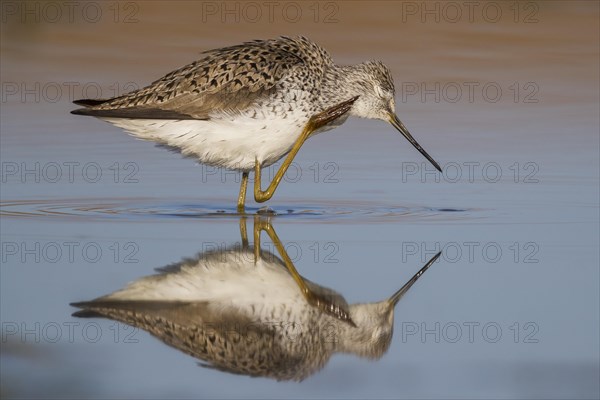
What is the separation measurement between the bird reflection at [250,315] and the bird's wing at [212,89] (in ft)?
6.42

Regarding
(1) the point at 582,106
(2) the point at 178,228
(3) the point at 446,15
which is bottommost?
(2) the point at 178,228

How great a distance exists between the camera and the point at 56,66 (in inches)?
549

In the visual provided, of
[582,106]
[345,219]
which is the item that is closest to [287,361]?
[345,219]

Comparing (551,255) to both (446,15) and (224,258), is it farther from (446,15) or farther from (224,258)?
(446,15)

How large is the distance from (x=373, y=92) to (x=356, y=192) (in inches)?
30.9

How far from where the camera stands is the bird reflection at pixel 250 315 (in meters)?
5.70

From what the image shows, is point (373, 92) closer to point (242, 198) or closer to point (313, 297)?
point (242, 198)

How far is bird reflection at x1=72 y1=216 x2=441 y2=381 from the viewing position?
18.7 ft

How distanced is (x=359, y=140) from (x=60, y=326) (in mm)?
5694

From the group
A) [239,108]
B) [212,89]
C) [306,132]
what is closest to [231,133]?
[239,108]

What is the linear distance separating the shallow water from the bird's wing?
27.2 inches

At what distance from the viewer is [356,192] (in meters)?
9.66

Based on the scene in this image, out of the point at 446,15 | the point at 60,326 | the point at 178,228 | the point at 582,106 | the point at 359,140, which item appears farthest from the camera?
the point at 446,15

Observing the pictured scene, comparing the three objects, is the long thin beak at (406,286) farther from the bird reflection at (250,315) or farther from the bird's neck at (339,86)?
the bird's neck at (339,86)
